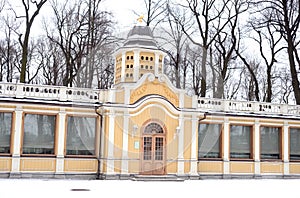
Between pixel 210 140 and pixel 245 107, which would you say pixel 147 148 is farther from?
pixel 245 107

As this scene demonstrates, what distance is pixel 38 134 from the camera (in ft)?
61.1

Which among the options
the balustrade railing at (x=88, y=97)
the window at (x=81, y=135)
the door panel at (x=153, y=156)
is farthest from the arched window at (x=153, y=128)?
the window at (x=81, y=135)

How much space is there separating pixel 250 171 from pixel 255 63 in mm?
20103

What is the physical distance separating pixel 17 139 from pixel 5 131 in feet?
1.87

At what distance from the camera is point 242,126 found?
856 inches

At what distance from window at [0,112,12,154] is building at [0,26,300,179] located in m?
0.04

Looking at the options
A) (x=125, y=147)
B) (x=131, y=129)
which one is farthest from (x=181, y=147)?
(x=125, y=147)

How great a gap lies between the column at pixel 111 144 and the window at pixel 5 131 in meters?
3.88

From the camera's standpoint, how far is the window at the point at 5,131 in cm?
1808

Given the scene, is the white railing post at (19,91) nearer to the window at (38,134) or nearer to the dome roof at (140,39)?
the window at (38,134)

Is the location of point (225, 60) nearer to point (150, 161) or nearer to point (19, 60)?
point (150, 161)
